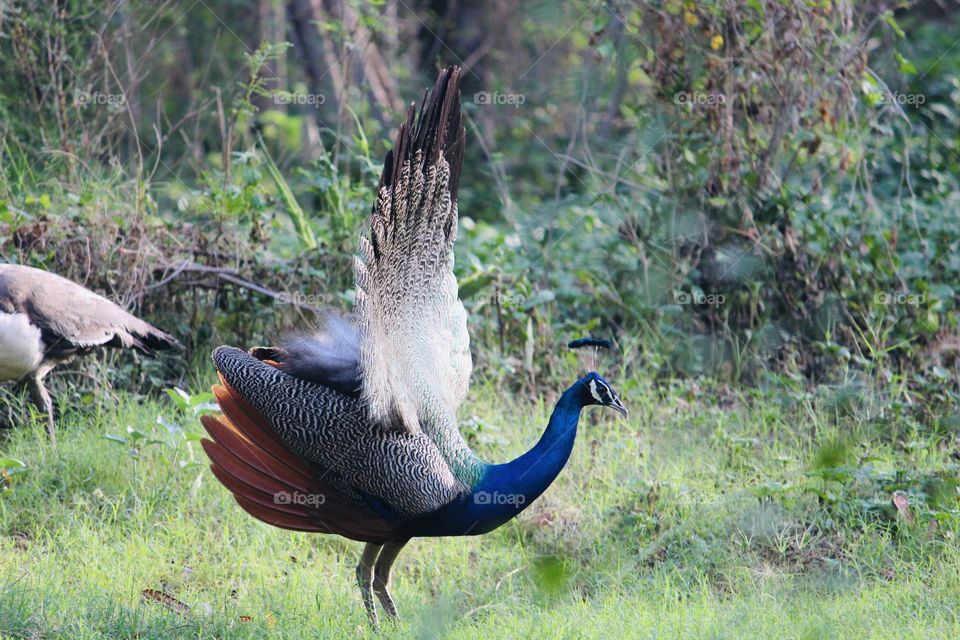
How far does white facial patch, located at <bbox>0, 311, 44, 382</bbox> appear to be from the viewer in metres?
5.56

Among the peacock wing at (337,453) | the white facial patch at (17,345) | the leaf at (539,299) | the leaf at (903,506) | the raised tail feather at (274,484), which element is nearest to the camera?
the peacock wing at (337,453)

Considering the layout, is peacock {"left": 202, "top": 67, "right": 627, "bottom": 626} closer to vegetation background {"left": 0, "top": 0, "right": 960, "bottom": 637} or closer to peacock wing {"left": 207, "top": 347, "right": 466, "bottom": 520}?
peacock wing {"left": 207, "top": 347, "right": 466, "bottom": 520}

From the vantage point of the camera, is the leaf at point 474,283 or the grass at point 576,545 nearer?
the grass at point 576,545

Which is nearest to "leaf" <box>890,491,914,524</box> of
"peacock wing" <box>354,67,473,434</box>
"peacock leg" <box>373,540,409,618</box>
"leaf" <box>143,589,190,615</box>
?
"peacock wing" <box>354,67,473,434</box>

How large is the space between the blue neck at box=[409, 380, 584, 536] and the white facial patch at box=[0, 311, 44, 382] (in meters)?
2.40

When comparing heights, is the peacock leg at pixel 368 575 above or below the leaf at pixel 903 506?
below

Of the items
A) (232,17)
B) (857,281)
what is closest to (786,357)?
(857,281)

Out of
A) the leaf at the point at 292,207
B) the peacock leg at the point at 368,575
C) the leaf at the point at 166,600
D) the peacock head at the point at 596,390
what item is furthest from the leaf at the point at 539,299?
the leaf at the point at 166,600

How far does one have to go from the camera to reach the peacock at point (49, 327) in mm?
5609

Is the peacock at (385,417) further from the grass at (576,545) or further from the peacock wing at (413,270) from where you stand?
the grass at (576,545)

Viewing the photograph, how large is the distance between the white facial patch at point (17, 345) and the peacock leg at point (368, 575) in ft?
7.12

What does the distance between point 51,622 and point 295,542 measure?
1313mm

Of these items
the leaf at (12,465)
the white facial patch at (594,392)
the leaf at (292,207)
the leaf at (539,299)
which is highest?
the leaf at (292,207)

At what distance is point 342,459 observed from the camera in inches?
173
